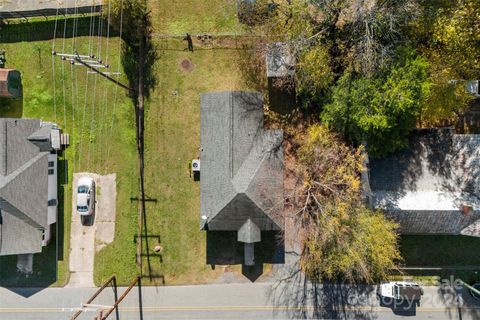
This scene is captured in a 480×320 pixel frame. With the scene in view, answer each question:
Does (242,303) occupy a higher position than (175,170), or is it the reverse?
(175,170)

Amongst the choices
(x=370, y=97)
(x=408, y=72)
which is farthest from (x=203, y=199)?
(x=408, y=72)

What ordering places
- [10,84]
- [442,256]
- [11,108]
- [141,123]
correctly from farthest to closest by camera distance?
[11,108], [141,123], [10,84], [442,256]

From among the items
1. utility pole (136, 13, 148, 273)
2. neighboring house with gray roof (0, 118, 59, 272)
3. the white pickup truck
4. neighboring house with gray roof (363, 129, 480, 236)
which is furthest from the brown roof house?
the white pickup truck

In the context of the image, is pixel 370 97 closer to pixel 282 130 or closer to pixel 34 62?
pixel 282 130

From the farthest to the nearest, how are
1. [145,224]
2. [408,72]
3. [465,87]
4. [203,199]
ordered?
[145,224]
[203,199]
[465,87]
[408,72]

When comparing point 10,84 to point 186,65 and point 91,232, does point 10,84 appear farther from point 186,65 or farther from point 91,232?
point 186,65

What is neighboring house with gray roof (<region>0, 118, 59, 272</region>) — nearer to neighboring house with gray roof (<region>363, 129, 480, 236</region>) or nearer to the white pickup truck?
neighboring house with gray roof (<region>363, 129, 480, 236</region>)

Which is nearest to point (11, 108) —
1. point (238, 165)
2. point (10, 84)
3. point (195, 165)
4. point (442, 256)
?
point (10, 84)
